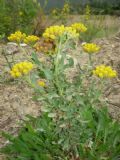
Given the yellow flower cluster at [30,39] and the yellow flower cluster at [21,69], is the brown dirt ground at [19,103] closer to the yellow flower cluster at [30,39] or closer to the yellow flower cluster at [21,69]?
the yellow flower cluster at [30,39]

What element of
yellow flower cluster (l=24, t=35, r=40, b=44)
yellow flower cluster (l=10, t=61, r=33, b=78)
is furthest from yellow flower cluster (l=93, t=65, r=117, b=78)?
Result: yellow flower cluster (l=24, t=35, r=40, b=44)

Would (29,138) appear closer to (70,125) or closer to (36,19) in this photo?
(70,125)

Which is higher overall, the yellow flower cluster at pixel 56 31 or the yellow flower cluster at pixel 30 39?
the yellow flower cluster at pixel 56 31

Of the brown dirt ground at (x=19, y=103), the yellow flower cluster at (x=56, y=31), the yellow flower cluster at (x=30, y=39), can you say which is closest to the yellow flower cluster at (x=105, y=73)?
the yellow flower cluster at (x=56, y=31)

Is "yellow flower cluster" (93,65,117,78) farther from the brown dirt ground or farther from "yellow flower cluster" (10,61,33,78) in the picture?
the brown dirt ground

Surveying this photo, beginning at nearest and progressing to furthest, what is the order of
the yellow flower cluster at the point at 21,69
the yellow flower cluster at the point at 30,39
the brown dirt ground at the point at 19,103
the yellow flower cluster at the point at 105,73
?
the yellow flower cluster at the point at 21,69 → the yellow flower cluster at the point at 105,73 → the yellow flower cluster at the point at 30,39 → the brown dirt ground at the point at 19,103

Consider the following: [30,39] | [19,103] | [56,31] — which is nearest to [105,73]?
[56,31]

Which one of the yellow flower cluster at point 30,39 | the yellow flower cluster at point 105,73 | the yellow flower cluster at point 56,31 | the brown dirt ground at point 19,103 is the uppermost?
the yellow flower cluster at point 56,31

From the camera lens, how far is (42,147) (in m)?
3.24

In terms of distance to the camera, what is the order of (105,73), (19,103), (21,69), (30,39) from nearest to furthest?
1. (21,69)
2. (105,73)
3. (30,39)
4. (19,103)

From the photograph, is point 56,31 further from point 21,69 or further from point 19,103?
point 19,103

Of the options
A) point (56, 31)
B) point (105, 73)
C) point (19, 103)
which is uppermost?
point (56, 31)

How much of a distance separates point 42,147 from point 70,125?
379mm

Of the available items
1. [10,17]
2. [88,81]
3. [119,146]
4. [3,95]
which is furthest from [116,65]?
[10,17]
